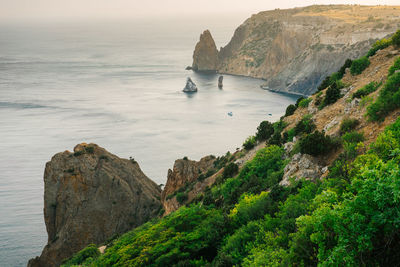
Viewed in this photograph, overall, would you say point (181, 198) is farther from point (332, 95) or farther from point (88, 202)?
point (332, 95)

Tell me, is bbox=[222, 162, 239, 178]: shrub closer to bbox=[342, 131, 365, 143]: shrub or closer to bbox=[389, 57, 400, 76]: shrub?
bbox=[342, 131, 365, 143]: shrub

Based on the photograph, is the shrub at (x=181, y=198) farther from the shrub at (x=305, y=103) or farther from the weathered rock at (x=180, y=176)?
the shrub at (x=305, y=103)

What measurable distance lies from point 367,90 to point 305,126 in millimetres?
5023

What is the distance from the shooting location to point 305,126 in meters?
28.8

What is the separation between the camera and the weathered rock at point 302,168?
68.6 feet

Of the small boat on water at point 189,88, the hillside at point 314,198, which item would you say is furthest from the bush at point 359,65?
the small boat on water at point 189,88

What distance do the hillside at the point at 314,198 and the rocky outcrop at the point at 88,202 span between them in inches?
462

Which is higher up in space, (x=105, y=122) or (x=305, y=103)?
(x=305, y=103)

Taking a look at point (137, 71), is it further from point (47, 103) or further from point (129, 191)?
point (129, 191)

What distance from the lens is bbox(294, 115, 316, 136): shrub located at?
90.8ft

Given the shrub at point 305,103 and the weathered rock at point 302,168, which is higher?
the shrub at point 305,103

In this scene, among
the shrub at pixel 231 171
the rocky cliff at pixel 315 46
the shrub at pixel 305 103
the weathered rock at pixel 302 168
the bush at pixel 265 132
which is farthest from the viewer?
the rocky cliff at pixel 315 46

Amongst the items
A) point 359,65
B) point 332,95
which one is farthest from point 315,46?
point 332,95

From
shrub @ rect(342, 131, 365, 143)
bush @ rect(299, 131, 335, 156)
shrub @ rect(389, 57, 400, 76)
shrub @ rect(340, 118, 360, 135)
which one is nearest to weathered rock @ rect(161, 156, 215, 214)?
A: bush @ rect(299, 131, 335, 156)
